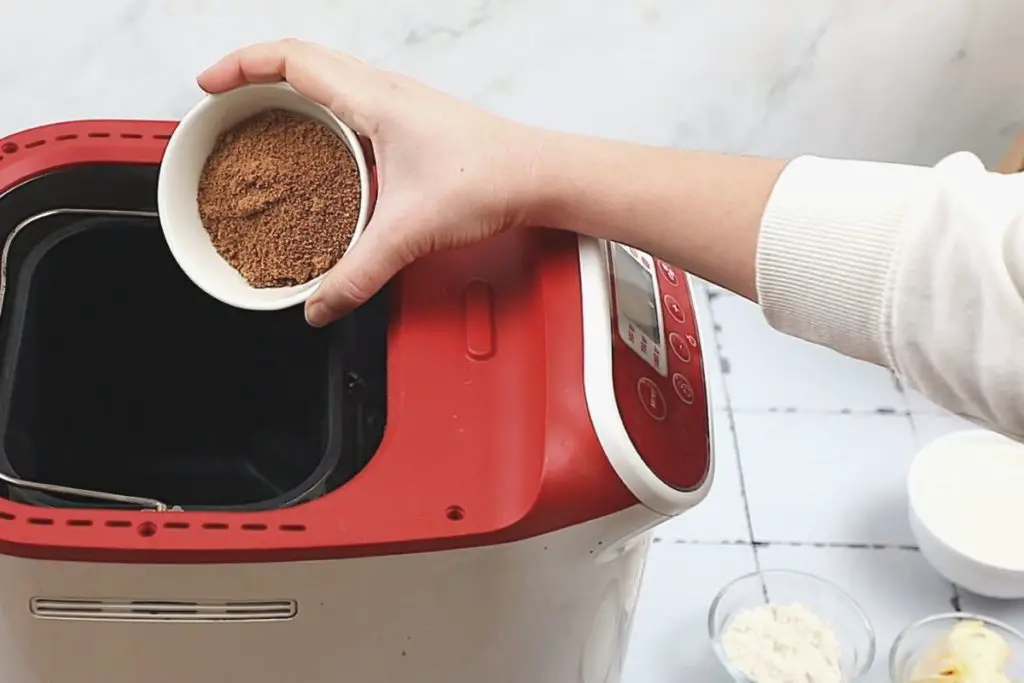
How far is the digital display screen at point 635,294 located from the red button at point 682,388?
2 cm

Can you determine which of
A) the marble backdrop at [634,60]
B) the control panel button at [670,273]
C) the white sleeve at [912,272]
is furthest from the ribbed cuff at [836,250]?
the marble backdrop at [634,60]

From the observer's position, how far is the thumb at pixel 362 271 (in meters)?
0.57

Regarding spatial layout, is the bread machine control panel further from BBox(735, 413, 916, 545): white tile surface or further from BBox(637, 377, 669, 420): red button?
BBox(735, 413, 916, 545): white tile surface

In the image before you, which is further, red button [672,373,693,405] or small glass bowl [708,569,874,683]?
small glass bowl [708,569,874,683]

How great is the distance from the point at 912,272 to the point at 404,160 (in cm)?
24

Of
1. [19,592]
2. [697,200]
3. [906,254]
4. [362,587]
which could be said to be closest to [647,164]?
[697,200]

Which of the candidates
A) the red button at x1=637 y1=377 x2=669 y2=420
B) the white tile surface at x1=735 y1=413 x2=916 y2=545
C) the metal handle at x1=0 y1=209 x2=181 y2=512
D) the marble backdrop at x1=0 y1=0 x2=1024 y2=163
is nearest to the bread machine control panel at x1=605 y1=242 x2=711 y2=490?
the red button at x1=637 y1=377 x2=669 y2=420

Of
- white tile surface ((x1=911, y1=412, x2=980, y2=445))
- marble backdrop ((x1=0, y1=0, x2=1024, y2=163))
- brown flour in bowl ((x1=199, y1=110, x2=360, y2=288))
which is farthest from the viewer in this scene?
white tile surface ((x1=911, y1=412, x2=980, y2=445))

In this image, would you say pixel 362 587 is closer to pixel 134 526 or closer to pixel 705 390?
pixel 134 526

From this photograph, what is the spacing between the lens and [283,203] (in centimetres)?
60

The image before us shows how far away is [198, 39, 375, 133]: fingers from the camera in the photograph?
0.58 m

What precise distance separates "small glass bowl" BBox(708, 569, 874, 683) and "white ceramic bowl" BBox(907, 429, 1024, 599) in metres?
0.08

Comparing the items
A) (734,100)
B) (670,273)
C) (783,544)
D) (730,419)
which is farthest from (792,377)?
(670,273)

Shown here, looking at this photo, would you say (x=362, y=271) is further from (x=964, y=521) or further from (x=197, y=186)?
(x=964, y=521)
